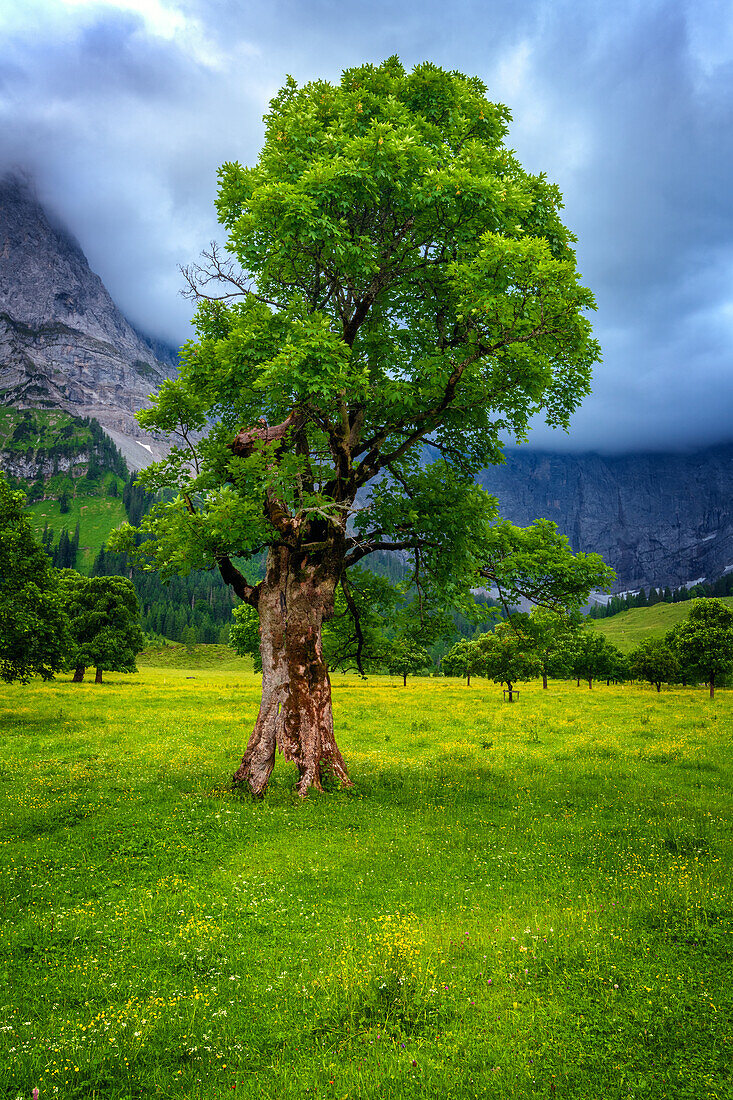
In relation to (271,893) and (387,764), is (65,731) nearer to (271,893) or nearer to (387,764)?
(387,764)

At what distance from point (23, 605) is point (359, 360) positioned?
3019 centimetres

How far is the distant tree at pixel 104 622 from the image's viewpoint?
226 feet

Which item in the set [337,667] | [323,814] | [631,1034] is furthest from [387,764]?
[631,1034]

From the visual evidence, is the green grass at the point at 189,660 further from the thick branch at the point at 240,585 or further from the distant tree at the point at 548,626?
the distant tree at the point at 548,626

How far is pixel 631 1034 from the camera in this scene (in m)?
7.11

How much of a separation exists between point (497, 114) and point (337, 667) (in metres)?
22.5

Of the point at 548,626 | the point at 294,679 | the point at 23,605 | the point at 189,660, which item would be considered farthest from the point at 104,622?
the point at 189,660

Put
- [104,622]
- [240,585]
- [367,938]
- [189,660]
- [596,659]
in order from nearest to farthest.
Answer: [367,938]
[240,585]
[104,622]
[596,659]
[189,660]

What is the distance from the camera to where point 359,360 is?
19.4m

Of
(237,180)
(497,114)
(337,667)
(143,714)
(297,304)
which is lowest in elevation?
(143,714)

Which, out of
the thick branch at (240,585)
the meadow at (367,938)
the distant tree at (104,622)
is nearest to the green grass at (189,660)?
the distant tree at (104,622)

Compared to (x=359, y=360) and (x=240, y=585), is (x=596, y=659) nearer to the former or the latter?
(x=240, y=585)

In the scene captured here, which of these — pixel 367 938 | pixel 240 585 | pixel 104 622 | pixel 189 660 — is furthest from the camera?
pixel 189 660

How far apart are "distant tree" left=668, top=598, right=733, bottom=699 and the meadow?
57797 mm
